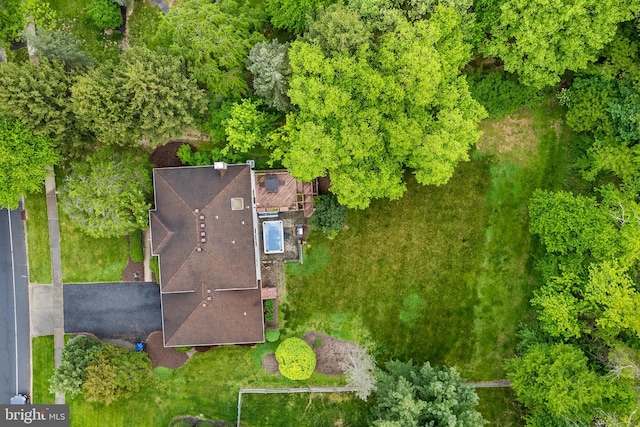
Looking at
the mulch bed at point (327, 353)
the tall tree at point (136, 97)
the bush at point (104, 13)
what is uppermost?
the bush at point (104, 13)

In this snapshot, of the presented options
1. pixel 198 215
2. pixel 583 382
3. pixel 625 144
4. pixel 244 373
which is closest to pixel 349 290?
pixel 244 373

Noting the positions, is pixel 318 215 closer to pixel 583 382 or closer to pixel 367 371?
pixel 367 371

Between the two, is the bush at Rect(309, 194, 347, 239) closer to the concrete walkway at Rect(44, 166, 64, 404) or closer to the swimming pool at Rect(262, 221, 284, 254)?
the swimming pool at Rect(262, 221, 284, 254)

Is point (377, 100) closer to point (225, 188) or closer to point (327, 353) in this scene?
point (225, 188)

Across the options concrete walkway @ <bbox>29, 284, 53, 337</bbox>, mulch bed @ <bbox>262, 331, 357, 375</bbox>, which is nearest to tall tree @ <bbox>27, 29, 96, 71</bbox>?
concrete walkway @ <bbox>29, 284, 53, 337</bbox>

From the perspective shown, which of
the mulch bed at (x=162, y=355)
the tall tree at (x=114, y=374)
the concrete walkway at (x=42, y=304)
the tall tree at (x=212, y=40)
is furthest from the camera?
the concrete walkway at (x=42, y=304)

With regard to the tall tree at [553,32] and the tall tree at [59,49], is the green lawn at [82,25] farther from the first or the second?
the tall tree at [553,32]

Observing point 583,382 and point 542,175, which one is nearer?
point 583,382

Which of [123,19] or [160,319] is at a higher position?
[123,19]

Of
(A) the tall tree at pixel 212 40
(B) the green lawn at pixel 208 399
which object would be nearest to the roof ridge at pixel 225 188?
(A) the tall tree at pixel 212 40
